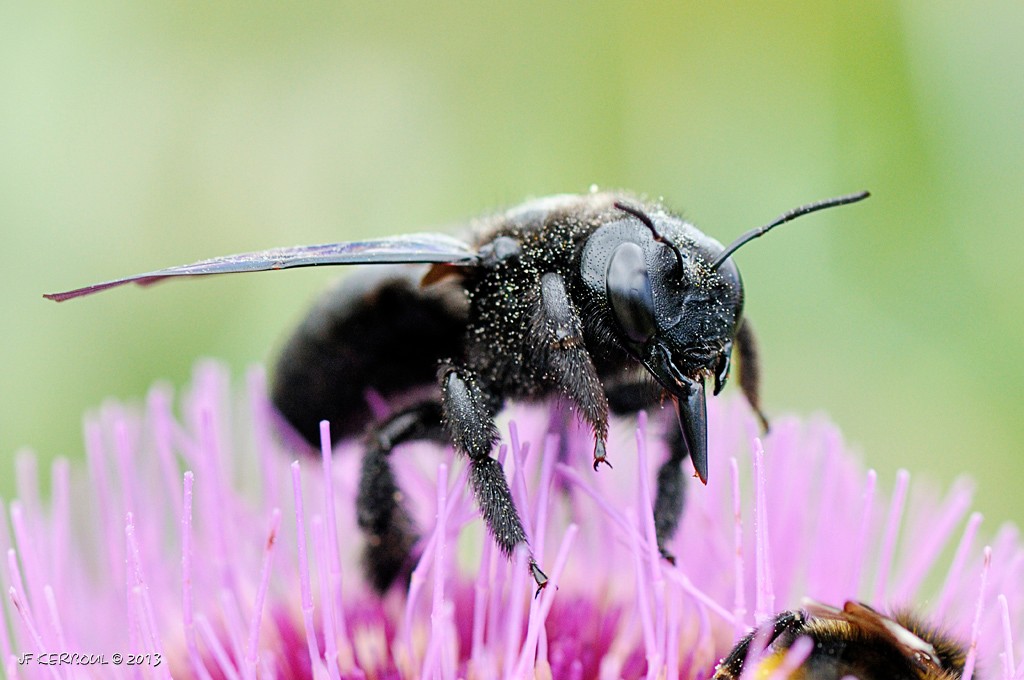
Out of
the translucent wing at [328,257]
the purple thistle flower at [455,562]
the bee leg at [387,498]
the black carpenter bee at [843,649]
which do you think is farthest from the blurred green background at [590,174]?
the black carpenter bee at [843,649]

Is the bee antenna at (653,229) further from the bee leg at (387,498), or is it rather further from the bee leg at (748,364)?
the bee leg at (387,498)

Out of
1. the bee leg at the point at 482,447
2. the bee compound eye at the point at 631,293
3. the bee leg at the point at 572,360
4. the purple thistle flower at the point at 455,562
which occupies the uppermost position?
the bee compound eye at the point at 631,293

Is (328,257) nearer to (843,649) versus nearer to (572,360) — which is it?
(572,360)

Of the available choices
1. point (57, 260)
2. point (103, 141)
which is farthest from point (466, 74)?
point (57, 260)

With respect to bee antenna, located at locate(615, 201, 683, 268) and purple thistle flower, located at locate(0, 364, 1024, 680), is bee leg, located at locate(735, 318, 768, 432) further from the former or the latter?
bee antenna, located at locate(615, 201, 683, 268)

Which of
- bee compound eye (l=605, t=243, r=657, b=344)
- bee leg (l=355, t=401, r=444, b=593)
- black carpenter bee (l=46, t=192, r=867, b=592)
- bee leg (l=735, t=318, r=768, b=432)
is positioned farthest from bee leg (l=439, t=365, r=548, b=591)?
bee leg (l=735, t=318, r=768, b=432)

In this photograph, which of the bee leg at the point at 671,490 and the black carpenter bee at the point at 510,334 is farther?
the bee leg at the point at 671,490
